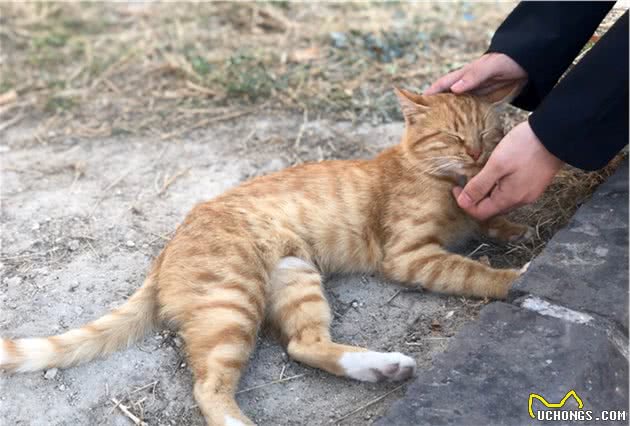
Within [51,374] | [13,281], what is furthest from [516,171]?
[13,281]

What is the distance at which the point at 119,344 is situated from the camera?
9.30ft

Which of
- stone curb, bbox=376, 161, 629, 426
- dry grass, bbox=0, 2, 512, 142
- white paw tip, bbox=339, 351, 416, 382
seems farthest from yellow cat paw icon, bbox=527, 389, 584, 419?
dry grass, bbox=0, 2, 512, 142

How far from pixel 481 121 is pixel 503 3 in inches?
133

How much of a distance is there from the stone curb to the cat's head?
0.65 meters

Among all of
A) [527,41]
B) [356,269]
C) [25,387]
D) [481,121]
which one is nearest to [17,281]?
[25,387]

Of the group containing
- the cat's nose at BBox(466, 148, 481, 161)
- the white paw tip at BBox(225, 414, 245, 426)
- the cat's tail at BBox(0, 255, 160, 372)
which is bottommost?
the cat's tail at BBox(0, 255, 160, 372)

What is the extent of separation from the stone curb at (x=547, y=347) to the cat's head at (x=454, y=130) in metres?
0.65

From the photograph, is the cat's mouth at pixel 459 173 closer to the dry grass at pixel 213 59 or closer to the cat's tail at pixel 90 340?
the dry grass at pixel 213 59

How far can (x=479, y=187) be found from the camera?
288cm

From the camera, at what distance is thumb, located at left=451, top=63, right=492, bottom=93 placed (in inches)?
126

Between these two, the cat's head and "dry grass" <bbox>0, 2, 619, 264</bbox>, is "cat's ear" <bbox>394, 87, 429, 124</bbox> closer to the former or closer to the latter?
the cat's head

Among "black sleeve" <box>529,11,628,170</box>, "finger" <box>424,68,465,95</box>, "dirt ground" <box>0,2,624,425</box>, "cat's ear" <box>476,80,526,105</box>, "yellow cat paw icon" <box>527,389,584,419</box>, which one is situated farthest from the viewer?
"finger" <box>424,68,465,95</box>

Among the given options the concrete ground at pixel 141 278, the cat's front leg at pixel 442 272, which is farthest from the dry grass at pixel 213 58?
the cat's front leg at pixel 442 272

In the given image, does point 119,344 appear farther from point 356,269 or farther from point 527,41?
point 527,41
